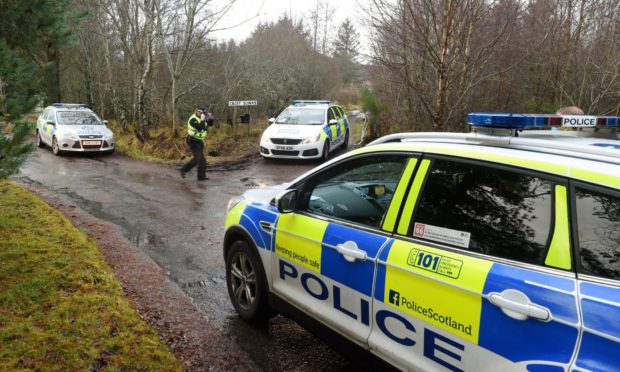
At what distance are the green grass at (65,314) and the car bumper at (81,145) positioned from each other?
29.8 ft

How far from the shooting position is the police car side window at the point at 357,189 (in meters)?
2.79

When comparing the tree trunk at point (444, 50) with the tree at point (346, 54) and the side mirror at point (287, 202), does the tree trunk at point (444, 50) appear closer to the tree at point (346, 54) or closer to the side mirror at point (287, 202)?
the side mirror at point (287, 202)

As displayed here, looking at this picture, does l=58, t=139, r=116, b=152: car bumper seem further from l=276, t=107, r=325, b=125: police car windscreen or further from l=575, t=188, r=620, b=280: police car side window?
l=575, t=188, r=620, b=280: police car side window

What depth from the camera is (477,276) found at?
2.06 meters

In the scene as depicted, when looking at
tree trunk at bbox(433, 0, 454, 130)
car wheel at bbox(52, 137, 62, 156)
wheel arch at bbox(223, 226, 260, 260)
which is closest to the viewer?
wheel arch at bbox(223, 226, 260, 260)

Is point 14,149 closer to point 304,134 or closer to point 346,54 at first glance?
point 304,134

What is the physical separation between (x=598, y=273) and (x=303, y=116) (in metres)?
11.8

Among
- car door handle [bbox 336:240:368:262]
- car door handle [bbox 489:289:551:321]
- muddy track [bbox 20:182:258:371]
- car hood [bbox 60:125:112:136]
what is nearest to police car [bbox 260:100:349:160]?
car hood [bbox 60:125:112:136]

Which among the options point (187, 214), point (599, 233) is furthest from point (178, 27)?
point (599, 233)

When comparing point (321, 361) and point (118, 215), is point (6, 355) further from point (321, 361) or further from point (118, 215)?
point (118, 215)

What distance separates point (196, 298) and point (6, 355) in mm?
1658

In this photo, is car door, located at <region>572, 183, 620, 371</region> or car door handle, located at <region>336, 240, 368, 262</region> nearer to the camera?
car door, located at <region>572, 183, 620, 371</region>

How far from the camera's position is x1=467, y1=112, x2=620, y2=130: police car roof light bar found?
8.12ft

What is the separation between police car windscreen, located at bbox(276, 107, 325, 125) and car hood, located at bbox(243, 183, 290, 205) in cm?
901
